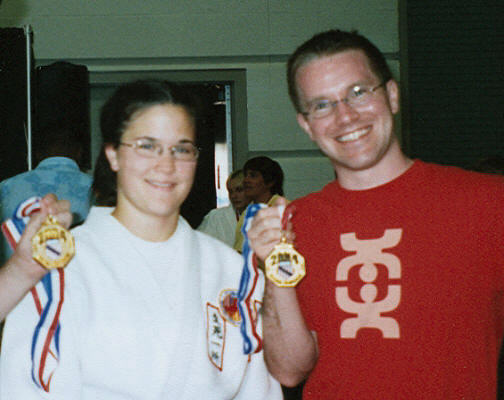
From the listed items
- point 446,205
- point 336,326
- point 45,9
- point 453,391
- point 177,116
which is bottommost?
point 453,391

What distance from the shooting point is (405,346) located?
4.83ft

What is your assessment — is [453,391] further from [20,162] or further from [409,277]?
[20,162]

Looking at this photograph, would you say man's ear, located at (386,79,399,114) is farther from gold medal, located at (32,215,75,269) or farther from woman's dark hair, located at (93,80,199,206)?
gold medal, located at (32,215,75,269)

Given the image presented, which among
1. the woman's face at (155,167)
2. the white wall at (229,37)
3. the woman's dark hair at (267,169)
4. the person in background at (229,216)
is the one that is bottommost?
the person in background at (229,216)

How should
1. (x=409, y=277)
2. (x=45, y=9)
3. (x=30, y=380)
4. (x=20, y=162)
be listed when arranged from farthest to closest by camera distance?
(x=45, y=9), (x=20, y=162), (x=409, y=277), (x=30, y=380)

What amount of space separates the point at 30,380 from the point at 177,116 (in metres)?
0.73

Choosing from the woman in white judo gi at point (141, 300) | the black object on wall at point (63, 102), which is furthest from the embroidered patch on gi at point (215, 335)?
the black object on wall at point (63, 102)

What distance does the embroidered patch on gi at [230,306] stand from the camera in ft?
5.35

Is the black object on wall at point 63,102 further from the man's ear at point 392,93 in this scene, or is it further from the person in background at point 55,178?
the man's ear at point 392,93

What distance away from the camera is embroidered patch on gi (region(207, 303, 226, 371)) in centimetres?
158

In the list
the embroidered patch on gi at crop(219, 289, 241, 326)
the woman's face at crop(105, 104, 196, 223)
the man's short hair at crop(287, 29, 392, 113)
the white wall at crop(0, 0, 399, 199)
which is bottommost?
the embroidered patch on gi at crop(219, 289, 241, 326)

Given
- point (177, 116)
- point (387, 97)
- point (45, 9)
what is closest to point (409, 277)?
point (387, 97)

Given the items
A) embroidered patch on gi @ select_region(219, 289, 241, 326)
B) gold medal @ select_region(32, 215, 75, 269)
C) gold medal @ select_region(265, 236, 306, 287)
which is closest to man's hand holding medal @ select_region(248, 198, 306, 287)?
gold medal @ select_region(265, 236, 306, 287)

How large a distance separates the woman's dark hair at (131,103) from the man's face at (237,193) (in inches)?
91.8
